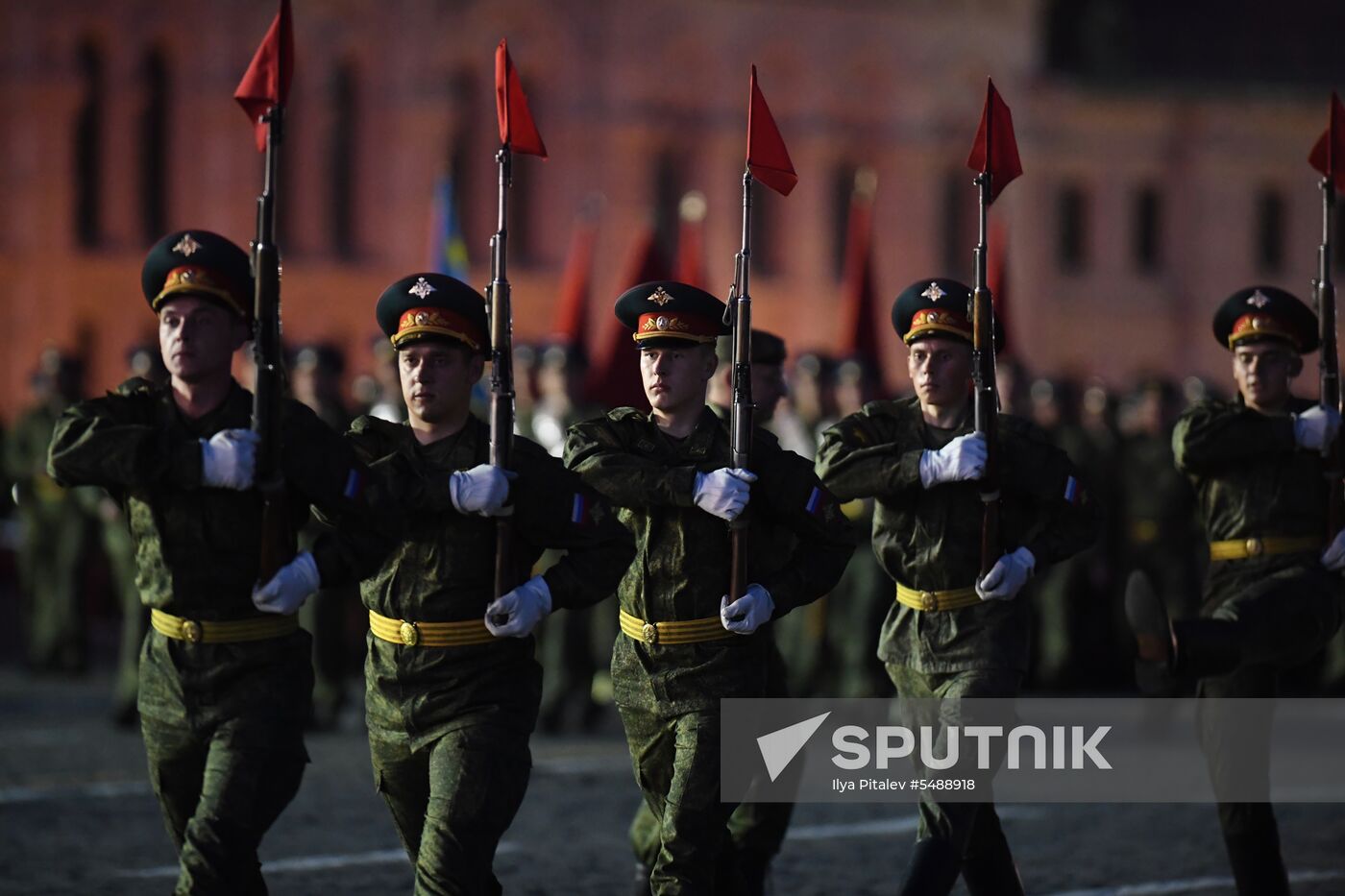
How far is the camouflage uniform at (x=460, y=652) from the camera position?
6559 millimetres

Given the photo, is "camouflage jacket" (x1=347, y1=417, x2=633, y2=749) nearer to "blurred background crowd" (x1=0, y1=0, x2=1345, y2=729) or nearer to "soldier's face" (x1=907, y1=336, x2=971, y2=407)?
"soldier's face" (x1=907, y1=336, x2=971, y2=407)

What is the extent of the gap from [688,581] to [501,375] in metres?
0.81

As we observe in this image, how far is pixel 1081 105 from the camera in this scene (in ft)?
138

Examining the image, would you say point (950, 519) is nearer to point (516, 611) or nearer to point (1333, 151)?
point (516, 611)

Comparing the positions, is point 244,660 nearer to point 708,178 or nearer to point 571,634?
point 571,634

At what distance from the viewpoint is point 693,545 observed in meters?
7.11

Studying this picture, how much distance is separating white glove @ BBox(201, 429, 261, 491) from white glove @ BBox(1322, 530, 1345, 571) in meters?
4.12

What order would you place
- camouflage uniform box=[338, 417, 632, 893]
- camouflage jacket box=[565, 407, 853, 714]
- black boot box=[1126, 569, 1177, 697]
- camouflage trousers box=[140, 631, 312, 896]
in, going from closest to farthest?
camouflage trousers box=[140, 631, 312, 896], camouflage uniform box=[338, 417, 632, 893], camouflage jacket box=[565, 407, 853, 714], black boot box=[1126, 569, 1177, 697]

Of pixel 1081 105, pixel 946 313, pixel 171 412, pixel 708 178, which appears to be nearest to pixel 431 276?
pixel 171 412

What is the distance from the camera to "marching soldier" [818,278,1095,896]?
24.7ft

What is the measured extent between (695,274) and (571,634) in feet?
13.1

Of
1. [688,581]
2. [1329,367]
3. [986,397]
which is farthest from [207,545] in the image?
[1329,367]

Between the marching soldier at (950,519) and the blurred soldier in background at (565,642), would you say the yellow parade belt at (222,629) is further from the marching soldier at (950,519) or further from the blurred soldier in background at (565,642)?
the blurred soldier in background at (565,642)

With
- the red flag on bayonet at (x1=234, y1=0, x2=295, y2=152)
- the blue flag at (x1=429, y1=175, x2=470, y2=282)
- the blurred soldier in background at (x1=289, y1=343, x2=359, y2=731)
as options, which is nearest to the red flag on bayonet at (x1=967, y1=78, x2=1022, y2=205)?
the red flag on bayonet at (x1=234, y1=0, x2=295, y2=152)
